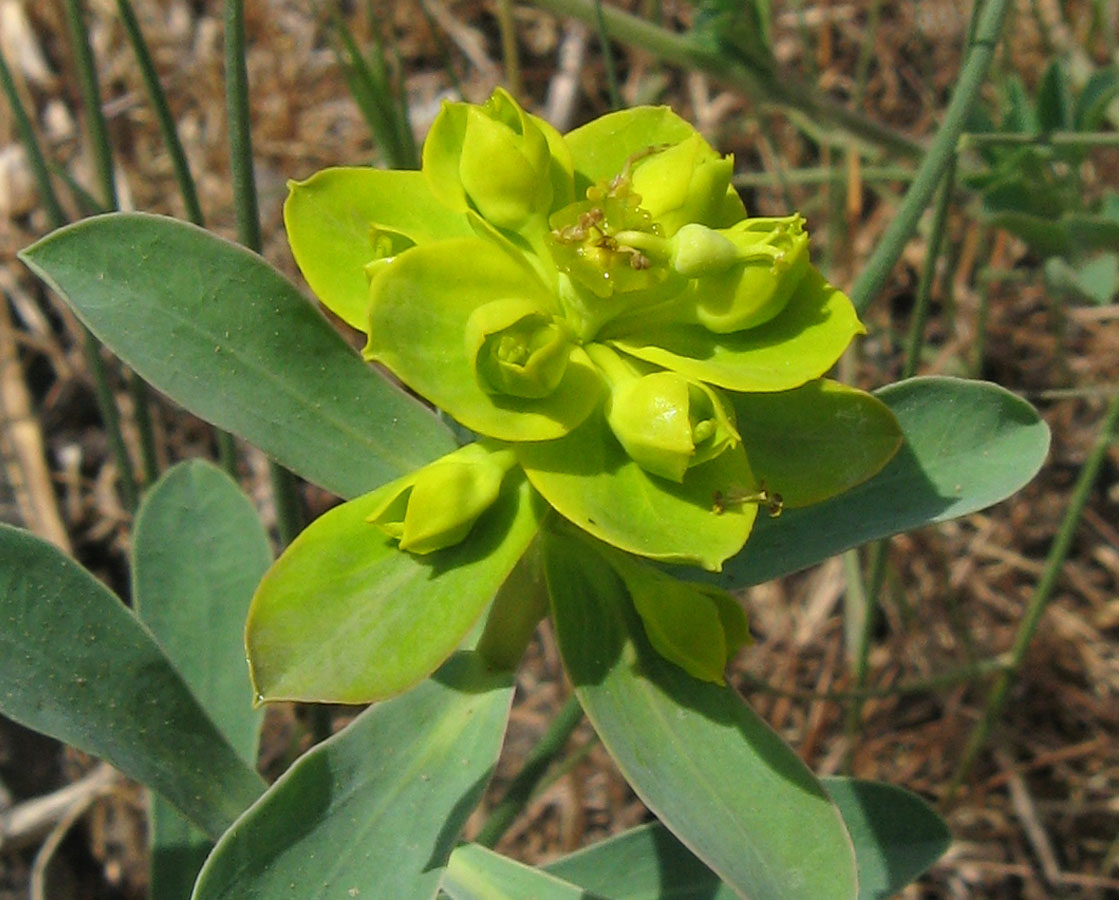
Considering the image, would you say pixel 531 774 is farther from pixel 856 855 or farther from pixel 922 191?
pixel 922 191

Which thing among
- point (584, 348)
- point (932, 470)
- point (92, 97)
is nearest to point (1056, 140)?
point (932, 470)

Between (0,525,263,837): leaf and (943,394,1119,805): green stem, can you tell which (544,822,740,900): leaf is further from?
(943,394,1119,805): green stem

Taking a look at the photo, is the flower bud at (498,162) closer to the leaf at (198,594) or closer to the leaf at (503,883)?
the leaf at (198,594)

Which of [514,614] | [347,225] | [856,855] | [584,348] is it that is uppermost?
[347,225]

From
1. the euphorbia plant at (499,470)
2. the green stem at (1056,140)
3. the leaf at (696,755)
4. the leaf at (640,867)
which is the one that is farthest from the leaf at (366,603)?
the green stem at (1056,140)

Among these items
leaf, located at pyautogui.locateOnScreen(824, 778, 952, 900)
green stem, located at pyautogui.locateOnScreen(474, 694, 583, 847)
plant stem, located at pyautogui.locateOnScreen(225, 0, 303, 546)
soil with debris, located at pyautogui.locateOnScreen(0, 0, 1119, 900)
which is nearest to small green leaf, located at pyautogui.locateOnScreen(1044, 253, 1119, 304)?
soil with debris, located at pyautogui.locateOnScreen(0, 0, 1119, 900)
